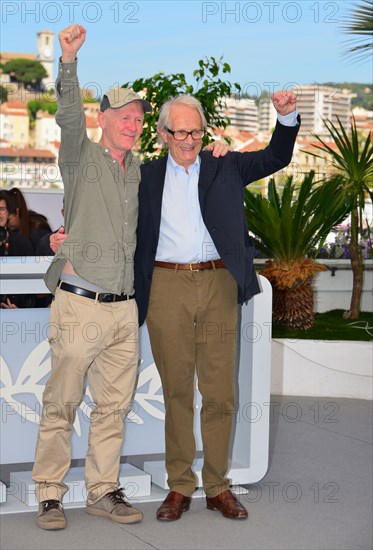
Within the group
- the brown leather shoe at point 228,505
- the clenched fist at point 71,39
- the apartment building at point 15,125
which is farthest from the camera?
the apartment building at point 15,125

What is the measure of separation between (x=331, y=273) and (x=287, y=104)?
23.3 ft

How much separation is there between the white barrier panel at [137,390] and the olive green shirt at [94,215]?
473mm

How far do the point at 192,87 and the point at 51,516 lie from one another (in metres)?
5.72

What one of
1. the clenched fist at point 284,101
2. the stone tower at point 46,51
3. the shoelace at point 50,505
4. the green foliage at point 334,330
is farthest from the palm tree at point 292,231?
the stone tower at point 46,51

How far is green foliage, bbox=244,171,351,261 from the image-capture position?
7559 millimetres

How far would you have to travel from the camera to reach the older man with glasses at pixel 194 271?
387 centimetres

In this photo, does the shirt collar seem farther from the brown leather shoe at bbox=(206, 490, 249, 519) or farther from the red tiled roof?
the red tiled roof

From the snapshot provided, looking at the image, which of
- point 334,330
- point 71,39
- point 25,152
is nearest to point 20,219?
point 334,330

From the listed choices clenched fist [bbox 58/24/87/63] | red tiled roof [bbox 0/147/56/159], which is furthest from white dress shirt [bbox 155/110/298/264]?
red tiled roof [bbox 0/147/56/159]

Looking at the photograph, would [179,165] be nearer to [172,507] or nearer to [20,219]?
[172,507]

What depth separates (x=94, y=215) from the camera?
3.75 meters

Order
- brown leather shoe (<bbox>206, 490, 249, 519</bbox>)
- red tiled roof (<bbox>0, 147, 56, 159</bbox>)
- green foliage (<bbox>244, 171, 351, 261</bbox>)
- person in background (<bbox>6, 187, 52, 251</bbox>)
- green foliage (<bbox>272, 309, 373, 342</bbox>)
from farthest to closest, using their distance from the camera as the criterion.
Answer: red tiled roof (<bbox>0, 147, 56, 159</bbox>) → green foliage (<bbox>272, 309, 373, 342</bbox>) → green foliage (<bbox>244, 171, 351, 261</bbox>) → person in background (<bbox>6, 187, 52, 251</bbox>) → brown leather shoe (<bbox>206, 490, 249, 519</bbox>)

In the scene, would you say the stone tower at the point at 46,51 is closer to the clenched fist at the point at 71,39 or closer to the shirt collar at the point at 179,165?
the shirt collar at the point at 179,165

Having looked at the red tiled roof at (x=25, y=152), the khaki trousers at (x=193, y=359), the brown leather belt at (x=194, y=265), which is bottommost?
the khaki trousers at (x=193, y=359)
